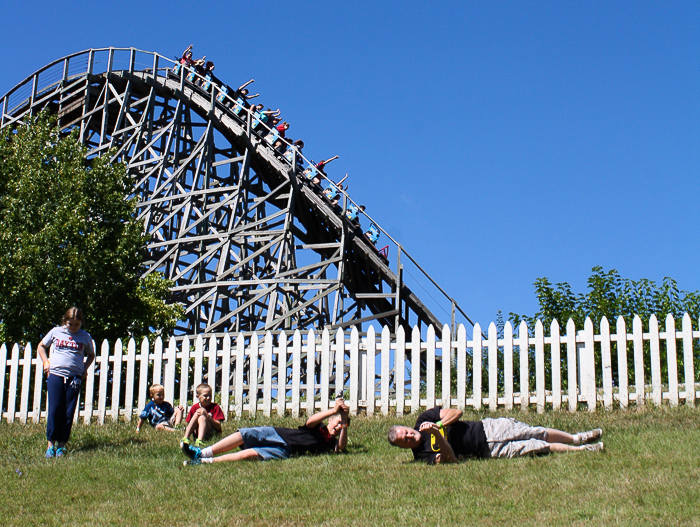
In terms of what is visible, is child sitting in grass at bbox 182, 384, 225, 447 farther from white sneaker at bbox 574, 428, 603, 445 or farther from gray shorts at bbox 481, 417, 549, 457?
white sneaker at bbox 574, 428, 603, 445

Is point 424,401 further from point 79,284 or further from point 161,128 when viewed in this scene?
point 161,128

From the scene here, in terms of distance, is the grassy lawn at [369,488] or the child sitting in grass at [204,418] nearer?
the grassy lawn at [369,488]

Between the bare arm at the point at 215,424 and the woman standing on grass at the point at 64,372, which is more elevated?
the woman standing on grass at the point at 64,372

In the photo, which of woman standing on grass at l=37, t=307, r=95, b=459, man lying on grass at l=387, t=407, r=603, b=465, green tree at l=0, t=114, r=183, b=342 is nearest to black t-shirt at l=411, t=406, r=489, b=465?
man lying on grass at l=387, t=407, r=603, b=465

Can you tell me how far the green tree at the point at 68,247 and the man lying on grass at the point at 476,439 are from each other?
30.8 ft

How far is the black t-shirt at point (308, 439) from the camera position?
7441 millimetres

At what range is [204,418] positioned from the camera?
27.0ft

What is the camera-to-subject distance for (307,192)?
734 inches

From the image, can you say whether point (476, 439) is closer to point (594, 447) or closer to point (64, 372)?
point (594, 447)

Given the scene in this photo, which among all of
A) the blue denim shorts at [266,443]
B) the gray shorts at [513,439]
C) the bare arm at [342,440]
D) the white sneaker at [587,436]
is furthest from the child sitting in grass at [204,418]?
the white sneaker at [587,436]

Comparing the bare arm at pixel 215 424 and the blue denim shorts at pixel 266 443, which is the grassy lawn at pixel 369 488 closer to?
the blue denim shorts at pixel 266 443

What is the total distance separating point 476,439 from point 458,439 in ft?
0.52

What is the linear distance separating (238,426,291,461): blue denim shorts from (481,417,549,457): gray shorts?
1894 mm

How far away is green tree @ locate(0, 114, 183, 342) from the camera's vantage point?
46.8 ft
